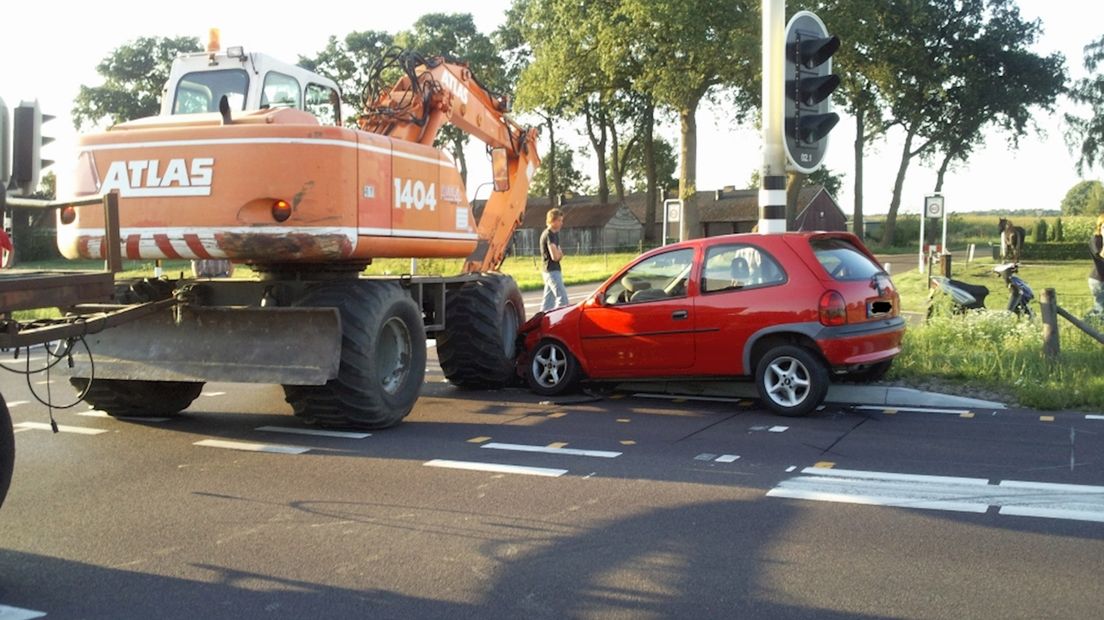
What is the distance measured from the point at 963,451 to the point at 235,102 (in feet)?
21.9

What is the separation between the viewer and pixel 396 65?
10.6 meters

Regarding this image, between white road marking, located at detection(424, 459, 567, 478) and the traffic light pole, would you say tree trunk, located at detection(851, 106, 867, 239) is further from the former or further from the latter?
white road marking, located at detection(424, 459, 567, 478)

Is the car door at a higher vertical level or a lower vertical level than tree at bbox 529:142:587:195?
lower

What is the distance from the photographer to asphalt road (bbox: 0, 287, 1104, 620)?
14.1ft

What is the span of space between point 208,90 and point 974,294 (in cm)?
1004

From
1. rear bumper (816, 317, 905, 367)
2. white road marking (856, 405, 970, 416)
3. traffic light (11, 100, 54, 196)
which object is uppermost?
traffic light (11, 100, 54, 196)

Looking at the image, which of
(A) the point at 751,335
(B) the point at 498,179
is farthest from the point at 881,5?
(A) the point at 751,335

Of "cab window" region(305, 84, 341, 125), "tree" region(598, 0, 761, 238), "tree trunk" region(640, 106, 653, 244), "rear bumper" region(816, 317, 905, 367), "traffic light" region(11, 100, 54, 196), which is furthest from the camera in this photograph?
"tree trunk" region(640, 106, 653, 244)

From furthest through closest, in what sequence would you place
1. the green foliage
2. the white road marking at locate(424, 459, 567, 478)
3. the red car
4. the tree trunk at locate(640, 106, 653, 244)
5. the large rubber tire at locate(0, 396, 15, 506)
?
the tree trunk at locate(640, 106, 653, 244)
the green foliage
the red car
the white road marking at locate(424, 459, 567, 478)
the large rubber tire at locate(0, 396, 15, 506)

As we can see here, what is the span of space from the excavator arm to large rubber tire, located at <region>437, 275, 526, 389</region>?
2.41 feet

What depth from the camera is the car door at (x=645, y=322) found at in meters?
9.29

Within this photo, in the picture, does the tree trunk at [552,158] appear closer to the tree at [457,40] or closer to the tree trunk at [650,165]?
the tree at [457,40]

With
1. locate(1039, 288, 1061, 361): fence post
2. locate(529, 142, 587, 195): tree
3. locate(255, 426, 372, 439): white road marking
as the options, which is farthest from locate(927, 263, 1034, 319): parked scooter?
locate(529, 142, 587, 195): tree

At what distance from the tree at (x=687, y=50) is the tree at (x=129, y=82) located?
3916 centimetres
